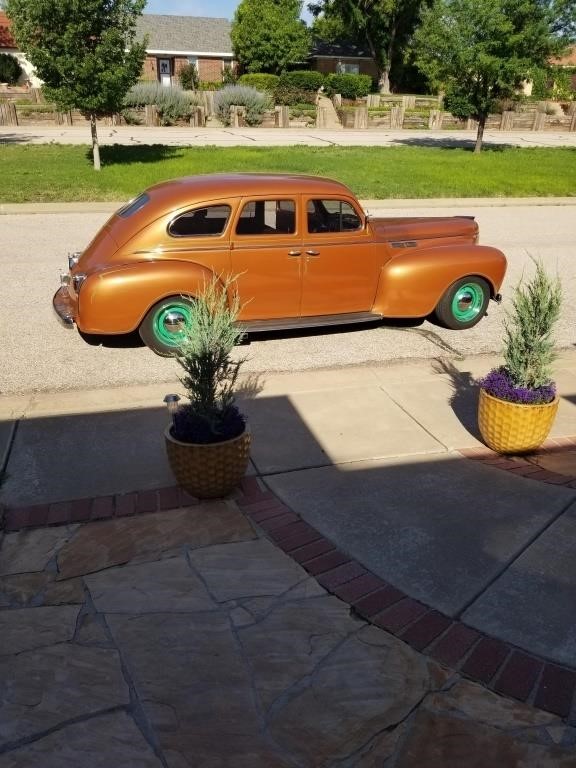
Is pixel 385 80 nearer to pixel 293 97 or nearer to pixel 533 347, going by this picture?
pixel 293 97

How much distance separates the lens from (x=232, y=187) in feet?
21.6

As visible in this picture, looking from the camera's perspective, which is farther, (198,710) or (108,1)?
(108,1)

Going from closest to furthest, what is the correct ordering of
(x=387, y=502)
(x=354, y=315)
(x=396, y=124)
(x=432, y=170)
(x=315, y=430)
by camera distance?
(x=387, y=502)
(x=315, y=430)
(x=354, y=315)
(x=432, y=170)
(x=396, y=124)

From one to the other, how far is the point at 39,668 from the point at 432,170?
64.0 feet

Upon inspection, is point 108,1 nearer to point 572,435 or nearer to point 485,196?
point 485,196

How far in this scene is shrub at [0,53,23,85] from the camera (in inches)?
1661

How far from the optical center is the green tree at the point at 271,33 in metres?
46.8

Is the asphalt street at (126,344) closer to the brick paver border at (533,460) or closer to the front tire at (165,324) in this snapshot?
the front tire at (165,324)

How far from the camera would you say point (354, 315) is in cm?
710

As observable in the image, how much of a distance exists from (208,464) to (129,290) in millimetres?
2643

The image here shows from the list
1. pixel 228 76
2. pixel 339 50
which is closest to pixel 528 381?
pixel 228 76

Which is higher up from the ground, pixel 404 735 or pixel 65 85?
pixel 65 85

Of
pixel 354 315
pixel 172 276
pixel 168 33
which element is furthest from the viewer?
pixel 168 33

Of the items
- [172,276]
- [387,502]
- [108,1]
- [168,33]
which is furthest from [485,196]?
[168,33]
